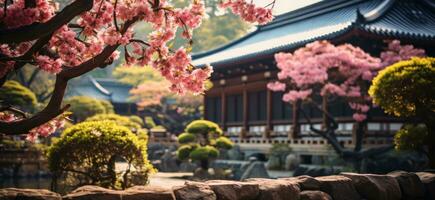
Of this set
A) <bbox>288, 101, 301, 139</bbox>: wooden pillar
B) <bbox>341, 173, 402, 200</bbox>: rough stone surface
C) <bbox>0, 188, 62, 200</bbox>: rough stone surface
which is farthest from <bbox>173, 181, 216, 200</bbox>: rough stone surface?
<bbox>288, 101, 301, 139</bbox>: wooden pillar

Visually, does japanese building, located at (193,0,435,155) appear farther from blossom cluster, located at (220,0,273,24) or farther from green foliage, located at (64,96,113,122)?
Answer: blossom cluster, located at (220,0,273,24)

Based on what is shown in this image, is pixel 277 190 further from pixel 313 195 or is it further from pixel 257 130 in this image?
pixel 257 130

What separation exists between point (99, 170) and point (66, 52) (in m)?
3.79

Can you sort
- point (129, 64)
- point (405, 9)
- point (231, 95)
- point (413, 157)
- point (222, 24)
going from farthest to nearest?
point (222, 24) < point (231, 95) < point (405, 9) < point (413, 157) < point (129, 64)

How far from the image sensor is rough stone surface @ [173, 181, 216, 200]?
5.21 m

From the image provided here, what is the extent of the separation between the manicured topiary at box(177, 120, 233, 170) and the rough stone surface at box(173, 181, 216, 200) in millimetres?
14969

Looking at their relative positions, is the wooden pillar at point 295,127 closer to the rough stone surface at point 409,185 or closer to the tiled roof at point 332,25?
the tiled roof at point 332,25

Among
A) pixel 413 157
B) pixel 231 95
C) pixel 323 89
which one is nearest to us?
pixel 413 157

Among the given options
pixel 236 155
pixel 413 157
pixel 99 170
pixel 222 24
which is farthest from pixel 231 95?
pixel 222 24

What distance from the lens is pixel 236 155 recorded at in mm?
25219

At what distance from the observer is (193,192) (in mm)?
5285

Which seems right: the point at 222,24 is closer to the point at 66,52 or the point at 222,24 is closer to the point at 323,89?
the point at 323,89

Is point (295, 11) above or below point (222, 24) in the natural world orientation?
below

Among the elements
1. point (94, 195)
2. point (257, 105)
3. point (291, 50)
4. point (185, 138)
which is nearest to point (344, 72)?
point (291, 50)
